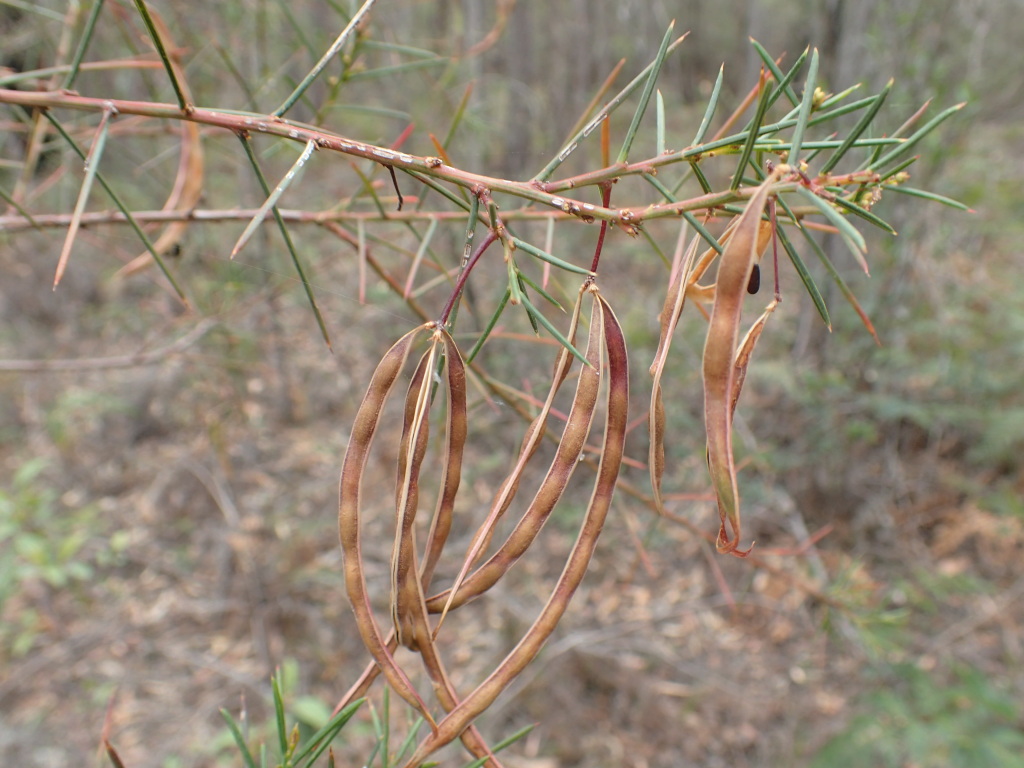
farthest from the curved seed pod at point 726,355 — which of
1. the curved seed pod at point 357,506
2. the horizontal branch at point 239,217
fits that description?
the horizontal branch at point 239,217

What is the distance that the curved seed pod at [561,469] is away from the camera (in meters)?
0.31

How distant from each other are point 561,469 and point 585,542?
0.04m

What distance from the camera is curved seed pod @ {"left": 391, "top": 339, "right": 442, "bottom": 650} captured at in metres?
0.30

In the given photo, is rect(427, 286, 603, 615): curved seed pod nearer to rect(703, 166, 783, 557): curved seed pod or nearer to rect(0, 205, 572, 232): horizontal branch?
rect(703, 166, 783, 557): curved seed pod

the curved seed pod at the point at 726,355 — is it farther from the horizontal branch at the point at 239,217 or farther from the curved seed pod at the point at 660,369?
the horizontal branch at the point at 239,217

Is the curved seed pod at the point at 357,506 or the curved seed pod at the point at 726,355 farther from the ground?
the curved seed pod at the point at 726,355

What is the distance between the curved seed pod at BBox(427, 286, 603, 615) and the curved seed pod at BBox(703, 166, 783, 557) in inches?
2.4

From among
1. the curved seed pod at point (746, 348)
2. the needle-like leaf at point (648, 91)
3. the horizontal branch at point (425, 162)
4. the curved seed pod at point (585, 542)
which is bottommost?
the curved seed pod at point (585, 542)

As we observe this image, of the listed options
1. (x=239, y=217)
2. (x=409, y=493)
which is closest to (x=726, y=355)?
(x=409, y=493)

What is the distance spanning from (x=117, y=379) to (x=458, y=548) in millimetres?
1999

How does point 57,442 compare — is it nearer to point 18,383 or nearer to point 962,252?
point 18,383

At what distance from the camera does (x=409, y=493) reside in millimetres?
302

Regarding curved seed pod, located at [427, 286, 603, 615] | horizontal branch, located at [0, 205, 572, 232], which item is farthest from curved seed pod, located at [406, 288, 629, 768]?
horizontal branch, located at [0, 205, 572, 232]

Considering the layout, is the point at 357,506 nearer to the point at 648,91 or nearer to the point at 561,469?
the point at 561,469
